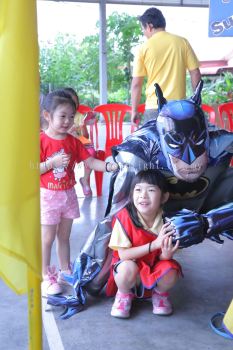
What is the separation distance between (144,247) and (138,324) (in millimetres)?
432

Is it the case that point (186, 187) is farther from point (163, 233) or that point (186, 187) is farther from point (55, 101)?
point (55, 101)

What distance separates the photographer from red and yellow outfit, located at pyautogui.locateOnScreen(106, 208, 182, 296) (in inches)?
104

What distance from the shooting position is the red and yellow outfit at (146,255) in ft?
8.63

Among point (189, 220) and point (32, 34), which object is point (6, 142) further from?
point (189, 220)

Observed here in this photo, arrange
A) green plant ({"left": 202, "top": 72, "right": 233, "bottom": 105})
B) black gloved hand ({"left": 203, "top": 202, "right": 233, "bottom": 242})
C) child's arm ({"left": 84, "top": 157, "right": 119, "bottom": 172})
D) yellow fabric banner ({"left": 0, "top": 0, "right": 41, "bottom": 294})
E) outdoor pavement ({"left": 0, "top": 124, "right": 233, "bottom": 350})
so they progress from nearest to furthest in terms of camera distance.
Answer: yellow fabric banner ({"left": 0, "top": 0, "right": 41, "bottom": 294})
outdoor pavement ({"left": 0, "top": 124, "right": 233, "bottom": 350})
black gloved hand ({"left": 203, "top": 202, "right": 233, "bottom": 242})
child's arm ({"left": 84, "top": 157, "right": 119, "bottom": 172})
green plant ({"left": 202, "top": 72, "right": 233, "bottom": 105})

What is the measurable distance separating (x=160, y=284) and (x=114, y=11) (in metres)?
10.3

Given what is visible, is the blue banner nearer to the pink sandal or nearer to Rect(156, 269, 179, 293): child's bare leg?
the pink sandal

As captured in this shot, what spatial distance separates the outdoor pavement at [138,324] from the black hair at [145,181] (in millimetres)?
540

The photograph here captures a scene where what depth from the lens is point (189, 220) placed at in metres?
2.52

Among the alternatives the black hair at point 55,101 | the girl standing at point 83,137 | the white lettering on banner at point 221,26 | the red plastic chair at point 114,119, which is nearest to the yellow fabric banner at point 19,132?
the black hair at point 55,101

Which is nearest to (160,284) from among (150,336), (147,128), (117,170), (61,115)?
(150,336)

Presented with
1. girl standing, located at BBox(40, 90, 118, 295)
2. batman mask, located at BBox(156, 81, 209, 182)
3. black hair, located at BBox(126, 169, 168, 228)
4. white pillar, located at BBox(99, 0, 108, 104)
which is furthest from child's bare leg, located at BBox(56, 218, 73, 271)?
white pillar, located at BBox(99, 0, 108, 104)

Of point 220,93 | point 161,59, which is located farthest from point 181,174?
point 220,93

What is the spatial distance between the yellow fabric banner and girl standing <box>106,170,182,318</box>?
1275 mm
